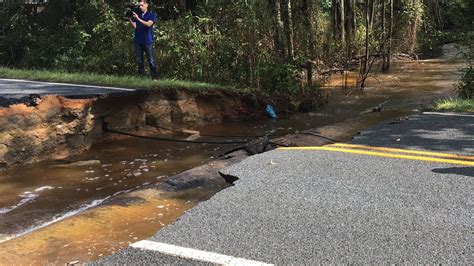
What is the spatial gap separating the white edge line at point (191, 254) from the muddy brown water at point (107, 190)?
1.66ft

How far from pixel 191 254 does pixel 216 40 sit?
1145cm

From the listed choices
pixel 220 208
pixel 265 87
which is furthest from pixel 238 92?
pixel 220 208

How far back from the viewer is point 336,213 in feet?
14.0

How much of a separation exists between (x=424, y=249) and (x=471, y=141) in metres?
3.65

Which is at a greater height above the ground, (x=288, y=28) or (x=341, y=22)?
(x=341, y=22)

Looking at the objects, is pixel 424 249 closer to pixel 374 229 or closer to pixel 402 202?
pixel 374 229

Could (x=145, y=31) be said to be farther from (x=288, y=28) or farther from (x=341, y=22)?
(x=341, y=22)

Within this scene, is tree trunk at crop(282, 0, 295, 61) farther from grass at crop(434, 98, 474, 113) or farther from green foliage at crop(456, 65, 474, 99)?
grass at crop(434, 98, 474, 113)

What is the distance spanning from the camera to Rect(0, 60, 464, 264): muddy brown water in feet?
14.2

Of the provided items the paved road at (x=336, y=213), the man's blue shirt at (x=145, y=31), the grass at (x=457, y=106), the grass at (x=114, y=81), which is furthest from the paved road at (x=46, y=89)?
the grass at (x=457, y=106)

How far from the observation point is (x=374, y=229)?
3924 millimetres

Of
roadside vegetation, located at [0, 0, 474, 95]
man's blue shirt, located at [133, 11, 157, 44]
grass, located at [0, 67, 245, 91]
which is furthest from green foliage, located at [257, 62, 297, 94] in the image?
man's blue shirt, located at [133, 11, 157, 44]

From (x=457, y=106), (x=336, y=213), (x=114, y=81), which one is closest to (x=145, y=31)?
(x=114, y=81)

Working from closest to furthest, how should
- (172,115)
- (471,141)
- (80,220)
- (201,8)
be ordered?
(80,220) → (471,141) → (172,115) → (201,8)
